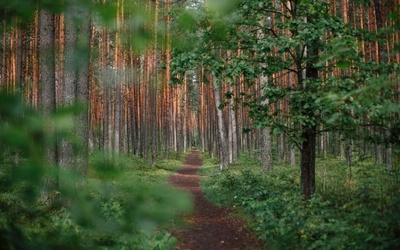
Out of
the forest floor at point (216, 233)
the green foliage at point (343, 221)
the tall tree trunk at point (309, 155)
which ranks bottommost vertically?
the forest floor at point (216, 233)

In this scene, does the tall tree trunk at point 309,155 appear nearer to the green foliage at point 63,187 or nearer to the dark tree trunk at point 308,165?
the dark tree trunk at point 308,165

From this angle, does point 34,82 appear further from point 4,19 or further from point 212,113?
point 212,113

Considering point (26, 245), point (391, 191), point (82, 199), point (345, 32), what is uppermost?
point (345, 32)

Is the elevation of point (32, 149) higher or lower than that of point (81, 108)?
lower

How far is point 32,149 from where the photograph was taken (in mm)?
922

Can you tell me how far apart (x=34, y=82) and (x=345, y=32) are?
16.2 meters

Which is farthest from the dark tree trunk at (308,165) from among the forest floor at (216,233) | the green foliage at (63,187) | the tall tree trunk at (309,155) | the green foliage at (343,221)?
the green foliage at (63,187)

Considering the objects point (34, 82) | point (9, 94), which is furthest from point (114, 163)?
point (34, 82)

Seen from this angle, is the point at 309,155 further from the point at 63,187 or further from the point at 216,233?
the point at 63,187

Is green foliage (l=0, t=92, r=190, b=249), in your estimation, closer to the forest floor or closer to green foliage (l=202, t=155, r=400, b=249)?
green foliage (l=202, t=155, r=400, b=249)

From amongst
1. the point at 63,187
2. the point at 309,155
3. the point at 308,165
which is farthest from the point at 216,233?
the point at 63,187

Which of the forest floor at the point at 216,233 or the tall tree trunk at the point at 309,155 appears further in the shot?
the tall tree trunk at the point at 309,155

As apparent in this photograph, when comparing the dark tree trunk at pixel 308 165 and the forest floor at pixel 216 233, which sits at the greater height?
the dark tree trunk at pixel 308 165

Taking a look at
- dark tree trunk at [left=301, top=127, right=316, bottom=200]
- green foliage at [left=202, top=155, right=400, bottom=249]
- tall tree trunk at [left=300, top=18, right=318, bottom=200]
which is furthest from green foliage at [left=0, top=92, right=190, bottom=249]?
dark tree trunk at [left=301, top=127, right=316, bottom=200]
